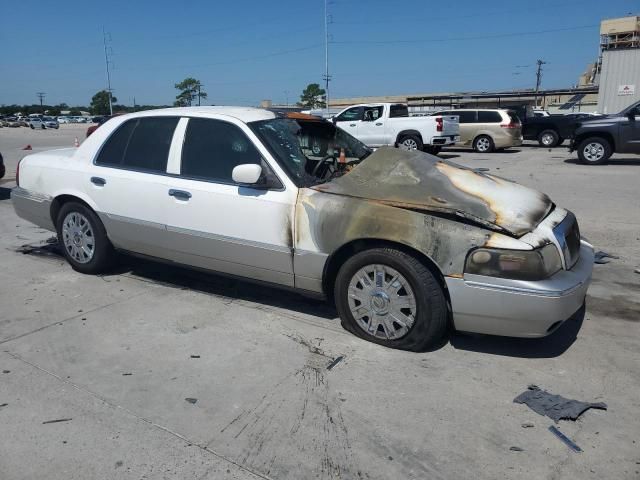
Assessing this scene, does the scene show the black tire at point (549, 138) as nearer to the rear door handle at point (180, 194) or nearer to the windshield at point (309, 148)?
the windshield at point (309, 148)

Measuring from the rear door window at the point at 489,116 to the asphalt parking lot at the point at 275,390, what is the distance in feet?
52.0

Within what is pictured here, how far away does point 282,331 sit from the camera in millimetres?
4148

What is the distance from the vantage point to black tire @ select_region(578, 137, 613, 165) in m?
14.8

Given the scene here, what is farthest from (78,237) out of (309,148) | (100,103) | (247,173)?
(100,103)

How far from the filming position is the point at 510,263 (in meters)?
3.35

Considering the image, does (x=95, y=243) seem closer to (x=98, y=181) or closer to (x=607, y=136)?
(x=98, y=181)

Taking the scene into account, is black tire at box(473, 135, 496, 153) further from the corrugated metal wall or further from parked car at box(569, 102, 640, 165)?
the corrugated metal wall

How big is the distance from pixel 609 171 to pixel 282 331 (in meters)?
12.0

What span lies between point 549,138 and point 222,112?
68.6ft

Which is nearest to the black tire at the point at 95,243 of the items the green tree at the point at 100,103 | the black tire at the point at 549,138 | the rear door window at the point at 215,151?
Result: the rear door window at the point at 215,151

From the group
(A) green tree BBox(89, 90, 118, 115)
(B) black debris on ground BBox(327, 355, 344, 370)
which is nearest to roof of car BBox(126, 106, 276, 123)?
(B) black debris on ground BBox(327, 355, 344, 370)

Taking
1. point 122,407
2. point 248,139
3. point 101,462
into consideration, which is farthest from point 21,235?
point 101,462

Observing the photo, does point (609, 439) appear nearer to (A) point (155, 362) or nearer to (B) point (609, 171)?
(A) point (155, 362)

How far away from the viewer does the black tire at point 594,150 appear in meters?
14.8
